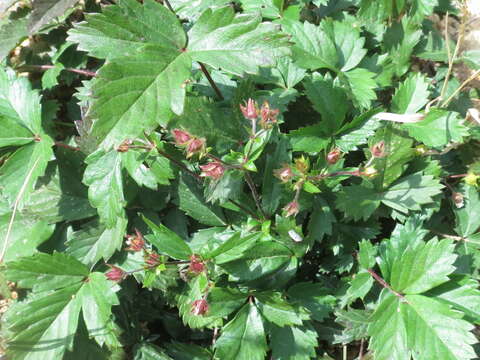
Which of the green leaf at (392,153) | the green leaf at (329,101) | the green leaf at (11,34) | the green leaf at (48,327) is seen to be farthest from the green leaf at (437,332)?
the green leaf at (11,34)

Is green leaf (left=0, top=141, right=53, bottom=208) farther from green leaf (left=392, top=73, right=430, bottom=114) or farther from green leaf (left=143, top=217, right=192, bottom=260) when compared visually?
green leaf (left=392, top=73, right=430, bottom=114)

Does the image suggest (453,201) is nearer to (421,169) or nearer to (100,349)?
(421,169)

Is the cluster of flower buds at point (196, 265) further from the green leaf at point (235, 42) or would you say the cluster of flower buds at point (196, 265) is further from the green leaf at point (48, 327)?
the green leaf at point (235, 42)

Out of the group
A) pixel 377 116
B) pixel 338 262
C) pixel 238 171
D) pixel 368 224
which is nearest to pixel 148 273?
pixel 238 171

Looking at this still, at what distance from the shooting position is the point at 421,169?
1906mm

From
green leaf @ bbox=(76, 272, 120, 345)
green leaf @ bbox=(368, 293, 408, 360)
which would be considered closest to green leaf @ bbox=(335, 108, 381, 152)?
green leaf @ bbox=(368, 293, 408, 360)

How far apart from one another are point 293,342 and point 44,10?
153 cm

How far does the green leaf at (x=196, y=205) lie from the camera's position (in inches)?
72.7

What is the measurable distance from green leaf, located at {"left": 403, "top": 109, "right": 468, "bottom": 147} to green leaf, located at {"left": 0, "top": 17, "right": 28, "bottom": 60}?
178 cm

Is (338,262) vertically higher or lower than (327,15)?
lower

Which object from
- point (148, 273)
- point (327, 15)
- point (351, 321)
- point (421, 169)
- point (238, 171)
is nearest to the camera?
point (238, 171)

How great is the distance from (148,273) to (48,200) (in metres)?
0.67

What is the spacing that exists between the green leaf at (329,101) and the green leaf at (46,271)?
1115mm

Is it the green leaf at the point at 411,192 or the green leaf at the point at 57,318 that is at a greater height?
the green leaf at the point at 411,192
